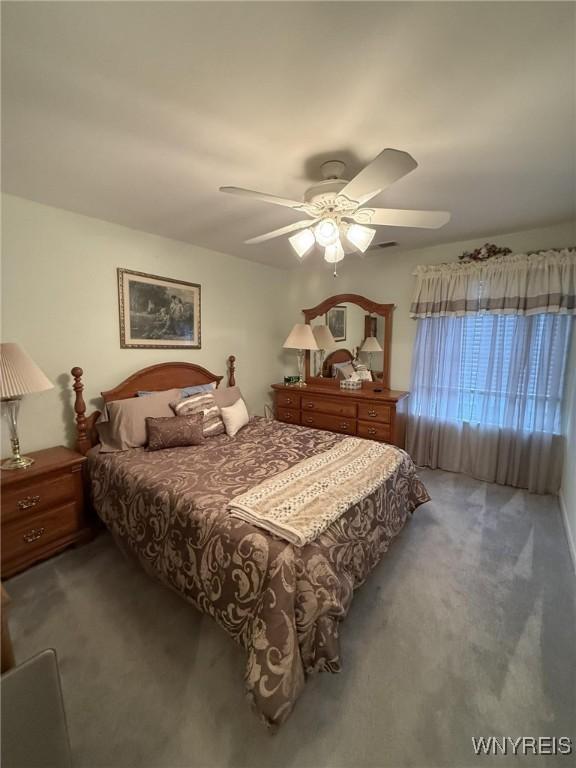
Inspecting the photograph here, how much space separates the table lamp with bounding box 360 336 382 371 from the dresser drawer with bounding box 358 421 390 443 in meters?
0.75

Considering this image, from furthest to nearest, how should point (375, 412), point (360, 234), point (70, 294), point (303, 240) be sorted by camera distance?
point (375, 412), point (70, 294), point (303, 240), point (360, 234)

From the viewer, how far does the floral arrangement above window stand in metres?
2.90

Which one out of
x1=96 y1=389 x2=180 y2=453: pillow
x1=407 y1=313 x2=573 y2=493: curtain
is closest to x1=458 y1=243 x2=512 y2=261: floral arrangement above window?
x1=407 y1=313 x2=573 y2=493: curtain

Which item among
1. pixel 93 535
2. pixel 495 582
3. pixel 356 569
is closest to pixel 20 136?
pixel 93 535

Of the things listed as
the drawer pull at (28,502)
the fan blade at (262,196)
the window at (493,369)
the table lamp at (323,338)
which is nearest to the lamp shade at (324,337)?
the table lamp at (323,338)

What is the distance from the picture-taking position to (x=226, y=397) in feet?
10.1

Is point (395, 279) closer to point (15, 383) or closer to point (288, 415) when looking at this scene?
point (288, 415)

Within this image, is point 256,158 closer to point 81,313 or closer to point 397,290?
point 81,313

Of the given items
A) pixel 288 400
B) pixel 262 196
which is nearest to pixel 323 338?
pixel 288 400

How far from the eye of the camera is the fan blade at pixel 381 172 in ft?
3.62

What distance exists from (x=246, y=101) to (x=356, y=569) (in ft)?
7.25

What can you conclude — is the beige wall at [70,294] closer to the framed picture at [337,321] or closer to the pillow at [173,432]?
the pillow at [173,432]

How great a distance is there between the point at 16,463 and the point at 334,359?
A: 3092 mm

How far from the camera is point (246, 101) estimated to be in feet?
4.11
